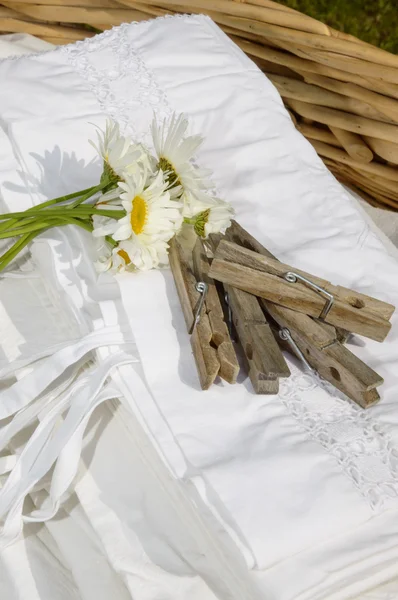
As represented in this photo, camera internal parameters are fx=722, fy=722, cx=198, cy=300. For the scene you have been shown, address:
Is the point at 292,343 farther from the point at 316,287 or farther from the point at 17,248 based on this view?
the point at 17,248

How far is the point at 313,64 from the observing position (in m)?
0.77

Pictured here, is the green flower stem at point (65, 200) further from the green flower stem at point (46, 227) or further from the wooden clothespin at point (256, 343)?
the wooden clothespin at point (256, 343)

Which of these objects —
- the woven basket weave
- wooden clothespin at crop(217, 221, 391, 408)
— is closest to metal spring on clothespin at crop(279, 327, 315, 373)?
wooden clothespin at crop(217, 221, 391, 408)

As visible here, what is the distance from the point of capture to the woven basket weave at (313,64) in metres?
0.73

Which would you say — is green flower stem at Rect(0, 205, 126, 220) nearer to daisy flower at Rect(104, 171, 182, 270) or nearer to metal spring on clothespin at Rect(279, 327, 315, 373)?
daisy flower at Rect(104, 171, 182, 270)

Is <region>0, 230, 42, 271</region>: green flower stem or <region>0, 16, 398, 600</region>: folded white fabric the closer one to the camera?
<region>0, 16, 398, 600</region>: folded white fabric

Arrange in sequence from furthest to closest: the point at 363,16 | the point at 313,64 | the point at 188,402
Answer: the point at 363,16, the point at 313,64, the point at 188,402

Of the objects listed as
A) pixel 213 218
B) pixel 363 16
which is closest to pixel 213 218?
pixel 213 218

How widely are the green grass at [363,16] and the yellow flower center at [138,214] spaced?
0.68m

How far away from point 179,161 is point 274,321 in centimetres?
13

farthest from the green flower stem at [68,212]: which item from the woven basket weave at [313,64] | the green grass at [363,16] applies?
the green grass at [363,16]

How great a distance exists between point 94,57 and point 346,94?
27 centimetres

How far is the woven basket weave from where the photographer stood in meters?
0.73

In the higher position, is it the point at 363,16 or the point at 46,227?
the point at 363,16
